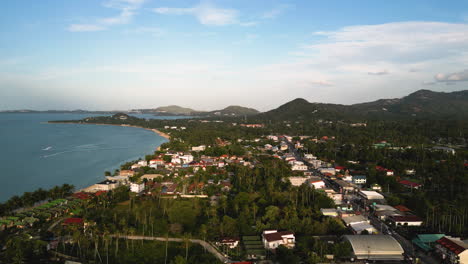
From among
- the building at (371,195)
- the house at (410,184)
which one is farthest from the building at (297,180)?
the house at (410,184)

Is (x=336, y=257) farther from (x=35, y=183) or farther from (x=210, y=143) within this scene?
(x=210, y=143)

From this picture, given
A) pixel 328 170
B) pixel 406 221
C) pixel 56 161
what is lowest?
pixel 56 161

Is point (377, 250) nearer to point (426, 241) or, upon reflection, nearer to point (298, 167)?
point (426, 241)

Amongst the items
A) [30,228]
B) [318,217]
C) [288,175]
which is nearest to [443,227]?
[318,217]

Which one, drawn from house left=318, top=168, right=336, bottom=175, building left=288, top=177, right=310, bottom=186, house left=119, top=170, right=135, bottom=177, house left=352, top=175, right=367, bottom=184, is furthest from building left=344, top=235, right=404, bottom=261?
house left=119, top=170, right=135, bottom=177

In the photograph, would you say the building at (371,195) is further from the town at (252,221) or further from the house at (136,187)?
the house at (136,187)

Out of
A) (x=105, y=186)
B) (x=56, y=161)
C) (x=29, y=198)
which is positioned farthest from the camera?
(x=56, y=161)

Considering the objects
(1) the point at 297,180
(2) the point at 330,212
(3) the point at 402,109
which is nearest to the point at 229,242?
(2) the point at 330,212
